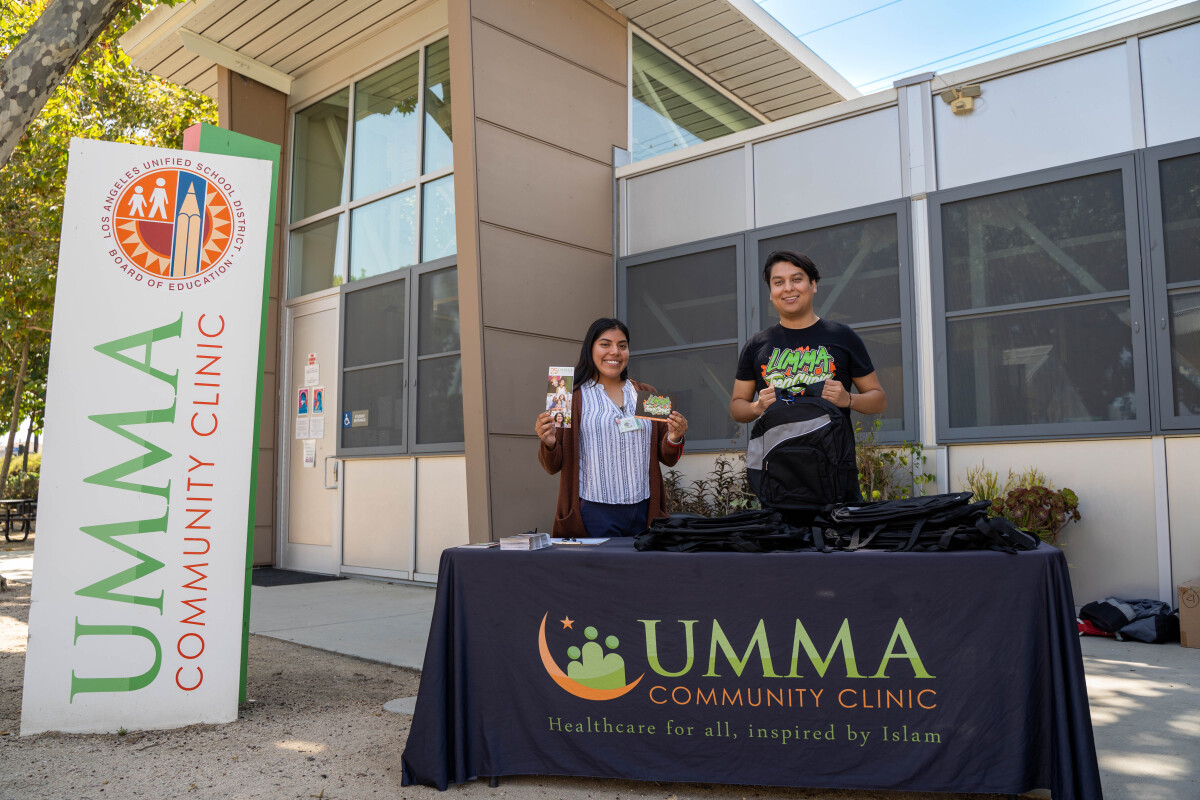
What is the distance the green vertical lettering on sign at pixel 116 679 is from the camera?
3.14 meters

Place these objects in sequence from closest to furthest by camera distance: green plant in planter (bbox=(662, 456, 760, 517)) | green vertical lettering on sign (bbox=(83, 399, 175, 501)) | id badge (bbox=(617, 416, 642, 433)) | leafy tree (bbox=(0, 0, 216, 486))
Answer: id badge (bbox=(617, 416, 642, 433)) < green vertical lettering on sign (bbox=(83, 399, 175, 501)) < green plant in planter (bbox=(662, 456, 760, 517)) < leafy tree (bbox=(0, 0, 216, 486))

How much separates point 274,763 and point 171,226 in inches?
83.8

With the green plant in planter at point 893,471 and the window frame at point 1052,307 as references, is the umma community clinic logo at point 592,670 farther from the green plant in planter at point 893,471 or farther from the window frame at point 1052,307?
the window frame at point 1052,307

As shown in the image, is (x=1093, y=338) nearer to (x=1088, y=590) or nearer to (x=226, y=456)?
(x=1088, y=590)

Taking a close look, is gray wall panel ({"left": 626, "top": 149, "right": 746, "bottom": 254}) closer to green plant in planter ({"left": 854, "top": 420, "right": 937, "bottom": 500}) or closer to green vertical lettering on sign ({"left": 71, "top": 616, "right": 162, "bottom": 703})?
green plant in planter ({"left": 854, "top": 420, "right": 937, "bottom": 500})

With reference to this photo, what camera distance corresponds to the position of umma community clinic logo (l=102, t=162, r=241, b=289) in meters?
3.37

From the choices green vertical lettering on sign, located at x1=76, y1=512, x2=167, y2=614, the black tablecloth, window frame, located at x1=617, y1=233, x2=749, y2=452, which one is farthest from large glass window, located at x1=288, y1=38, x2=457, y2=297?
the black tablecloth

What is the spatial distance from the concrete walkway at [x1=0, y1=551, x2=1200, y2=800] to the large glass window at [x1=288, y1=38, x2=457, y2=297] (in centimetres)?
307

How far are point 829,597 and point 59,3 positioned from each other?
4027 millimetres

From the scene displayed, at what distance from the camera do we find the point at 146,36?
8.15 metres

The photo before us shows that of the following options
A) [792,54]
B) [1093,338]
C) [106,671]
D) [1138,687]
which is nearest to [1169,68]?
[1093,338]

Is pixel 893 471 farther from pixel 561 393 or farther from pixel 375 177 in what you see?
pixel 375 177

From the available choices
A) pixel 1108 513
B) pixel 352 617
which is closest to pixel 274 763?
pixel 352 617

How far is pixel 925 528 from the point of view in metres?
2.37
